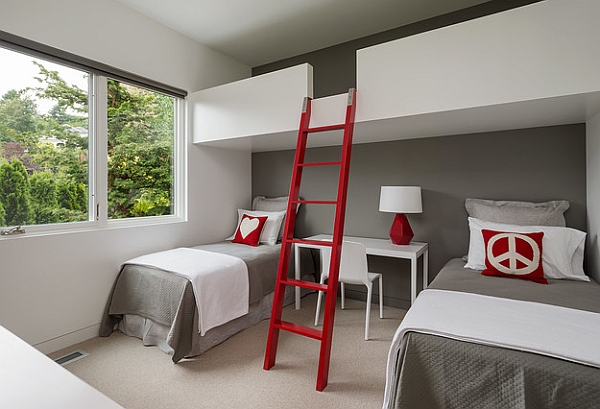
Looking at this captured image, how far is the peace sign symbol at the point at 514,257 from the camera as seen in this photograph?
2.20 m

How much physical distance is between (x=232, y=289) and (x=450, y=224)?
205cm

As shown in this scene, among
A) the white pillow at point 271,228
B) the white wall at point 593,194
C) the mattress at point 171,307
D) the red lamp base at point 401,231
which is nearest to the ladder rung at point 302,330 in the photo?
the mattress at point 171,307

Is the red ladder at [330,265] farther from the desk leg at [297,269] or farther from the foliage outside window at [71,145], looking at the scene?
the foliage outside window at [71,145]

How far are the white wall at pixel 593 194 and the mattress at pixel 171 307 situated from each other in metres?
2.48

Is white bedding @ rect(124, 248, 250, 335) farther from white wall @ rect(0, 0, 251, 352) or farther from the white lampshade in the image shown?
the white lampshade

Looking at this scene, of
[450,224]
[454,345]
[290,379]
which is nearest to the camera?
[454,345]

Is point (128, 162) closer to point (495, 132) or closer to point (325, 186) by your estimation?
point (325, 186)

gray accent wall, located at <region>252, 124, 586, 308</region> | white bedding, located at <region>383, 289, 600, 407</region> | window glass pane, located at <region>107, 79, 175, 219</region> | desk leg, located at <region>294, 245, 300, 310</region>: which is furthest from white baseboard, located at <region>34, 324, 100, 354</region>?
white bedding, located at <region>383, 289, 600, 407</region>

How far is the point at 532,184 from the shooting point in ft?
8.80

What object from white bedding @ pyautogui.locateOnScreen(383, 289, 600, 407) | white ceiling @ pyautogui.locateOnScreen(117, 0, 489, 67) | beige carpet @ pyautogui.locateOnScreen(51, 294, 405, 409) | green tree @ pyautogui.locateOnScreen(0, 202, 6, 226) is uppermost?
white ceiling @ pyautogui.locateOnScreen(117, 0, 489, 67)

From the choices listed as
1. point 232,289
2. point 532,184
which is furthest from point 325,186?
point 532,184

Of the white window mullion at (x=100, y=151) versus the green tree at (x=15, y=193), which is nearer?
the green tree at (x=15, y=193)

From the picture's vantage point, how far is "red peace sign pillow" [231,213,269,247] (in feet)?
11.3

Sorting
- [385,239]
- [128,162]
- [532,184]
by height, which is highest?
[128,162]
